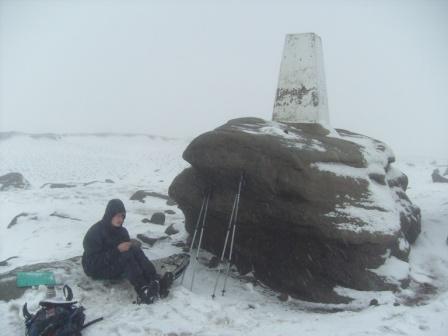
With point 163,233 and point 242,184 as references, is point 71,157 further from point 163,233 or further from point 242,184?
point 242,184

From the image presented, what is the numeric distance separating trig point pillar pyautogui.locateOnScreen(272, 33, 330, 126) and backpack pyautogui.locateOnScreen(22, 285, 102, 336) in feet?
28.0

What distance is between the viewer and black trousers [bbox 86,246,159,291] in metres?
6.73

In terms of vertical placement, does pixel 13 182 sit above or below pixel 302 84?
below

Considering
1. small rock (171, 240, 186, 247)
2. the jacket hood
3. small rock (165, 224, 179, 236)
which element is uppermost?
the jacket hood

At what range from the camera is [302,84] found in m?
11.9

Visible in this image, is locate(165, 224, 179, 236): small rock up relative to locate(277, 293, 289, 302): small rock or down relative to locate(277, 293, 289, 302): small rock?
down

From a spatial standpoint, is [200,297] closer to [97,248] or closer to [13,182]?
[97,248]

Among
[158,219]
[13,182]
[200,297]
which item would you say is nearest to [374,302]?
[200,297]

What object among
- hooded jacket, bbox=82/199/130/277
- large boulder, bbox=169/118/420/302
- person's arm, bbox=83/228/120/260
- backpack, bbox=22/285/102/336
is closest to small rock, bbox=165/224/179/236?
large boulder, bbox=169/118/420/302

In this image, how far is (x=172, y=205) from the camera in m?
18.7

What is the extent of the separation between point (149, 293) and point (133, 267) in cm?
57

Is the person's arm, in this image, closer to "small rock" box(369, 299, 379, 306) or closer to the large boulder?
the large boulder

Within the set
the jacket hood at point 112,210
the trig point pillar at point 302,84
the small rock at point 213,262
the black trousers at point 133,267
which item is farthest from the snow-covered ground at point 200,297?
the trig point pillar at point 302,84

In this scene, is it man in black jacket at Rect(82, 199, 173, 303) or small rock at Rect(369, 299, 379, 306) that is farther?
small rock at Rect(369, 299, 379, 306)
